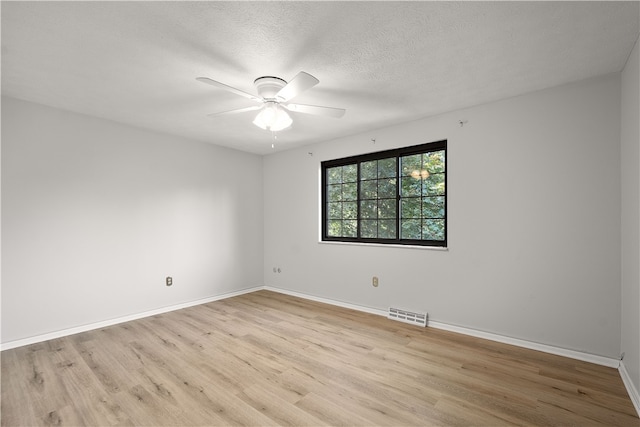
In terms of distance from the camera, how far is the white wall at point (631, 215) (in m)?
2.02

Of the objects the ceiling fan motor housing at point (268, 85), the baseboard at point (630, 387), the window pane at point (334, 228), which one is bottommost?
the baseboard at point (630, 387)

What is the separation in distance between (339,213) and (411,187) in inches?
47.2

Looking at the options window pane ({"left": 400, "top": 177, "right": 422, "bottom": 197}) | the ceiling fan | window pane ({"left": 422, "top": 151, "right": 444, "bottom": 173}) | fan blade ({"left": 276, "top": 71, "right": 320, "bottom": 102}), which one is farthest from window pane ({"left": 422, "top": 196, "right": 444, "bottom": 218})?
fan blade ({"left": 276, "top": 71, "right": 320, "bottom": 102})

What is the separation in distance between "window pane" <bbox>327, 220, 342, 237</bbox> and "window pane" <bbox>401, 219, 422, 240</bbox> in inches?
41.1

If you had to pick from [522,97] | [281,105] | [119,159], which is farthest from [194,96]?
[522,97]

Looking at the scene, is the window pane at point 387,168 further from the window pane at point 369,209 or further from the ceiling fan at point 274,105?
the ceiling fan at point 274,105

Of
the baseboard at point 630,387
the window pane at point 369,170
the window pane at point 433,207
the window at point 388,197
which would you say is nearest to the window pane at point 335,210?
the window at point 388,197

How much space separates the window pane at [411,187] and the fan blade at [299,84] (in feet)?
6.84

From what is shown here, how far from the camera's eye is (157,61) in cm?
225

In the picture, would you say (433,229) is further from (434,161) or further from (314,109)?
(314,109)

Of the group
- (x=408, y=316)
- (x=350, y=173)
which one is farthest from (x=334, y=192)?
(x=408, y=316)

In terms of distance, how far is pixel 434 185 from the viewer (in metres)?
3.58

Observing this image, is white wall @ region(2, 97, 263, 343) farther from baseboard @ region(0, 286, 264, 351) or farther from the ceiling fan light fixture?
the ceiling fan light fixture

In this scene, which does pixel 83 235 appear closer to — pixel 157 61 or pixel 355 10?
pixel 157 61
